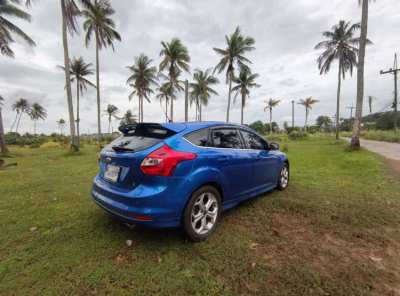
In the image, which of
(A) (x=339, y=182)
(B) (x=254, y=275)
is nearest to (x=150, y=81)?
(A) (x=339, y=182)

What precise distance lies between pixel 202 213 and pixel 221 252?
498mm

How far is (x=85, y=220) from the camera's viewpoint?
308 cm

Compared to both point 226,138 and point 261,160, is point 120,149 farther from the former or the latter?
point 261,160

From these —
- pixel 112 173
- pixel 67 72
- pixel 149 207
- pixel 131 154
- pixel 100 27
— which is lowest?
pixel 149 207

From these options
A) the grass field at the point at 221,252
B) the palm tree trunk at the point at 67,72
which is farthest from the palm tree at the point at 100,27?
the grass field at the point at 221,252

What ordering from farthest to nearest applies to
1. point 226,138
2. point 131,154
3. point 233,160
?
point 226,138 → point 233,160 → point 131,154

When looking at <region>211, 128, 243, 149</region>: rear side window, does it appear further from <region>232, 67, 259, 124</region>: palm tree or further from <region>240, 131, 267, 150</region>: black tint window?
<region>232, 67, 259, 124</region>: palm tree

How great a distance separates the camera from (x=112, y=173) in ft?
8.09

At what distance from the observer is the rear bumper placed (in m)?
2.07

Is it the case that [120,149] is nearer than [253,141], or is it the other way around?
[120,149]

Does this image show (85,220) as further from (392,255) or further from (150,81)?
(150,81)

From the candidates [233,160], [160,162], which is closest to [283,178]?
[233,160]

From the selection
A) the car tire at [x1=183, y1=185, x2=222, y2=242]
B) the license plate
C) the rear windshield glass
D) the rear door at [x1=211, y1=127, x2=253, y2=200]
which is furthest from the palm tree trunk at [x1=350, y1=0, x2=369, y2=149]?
the license plate

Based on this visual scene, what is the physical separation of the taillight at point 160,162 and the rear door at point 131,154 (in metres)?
0.07
